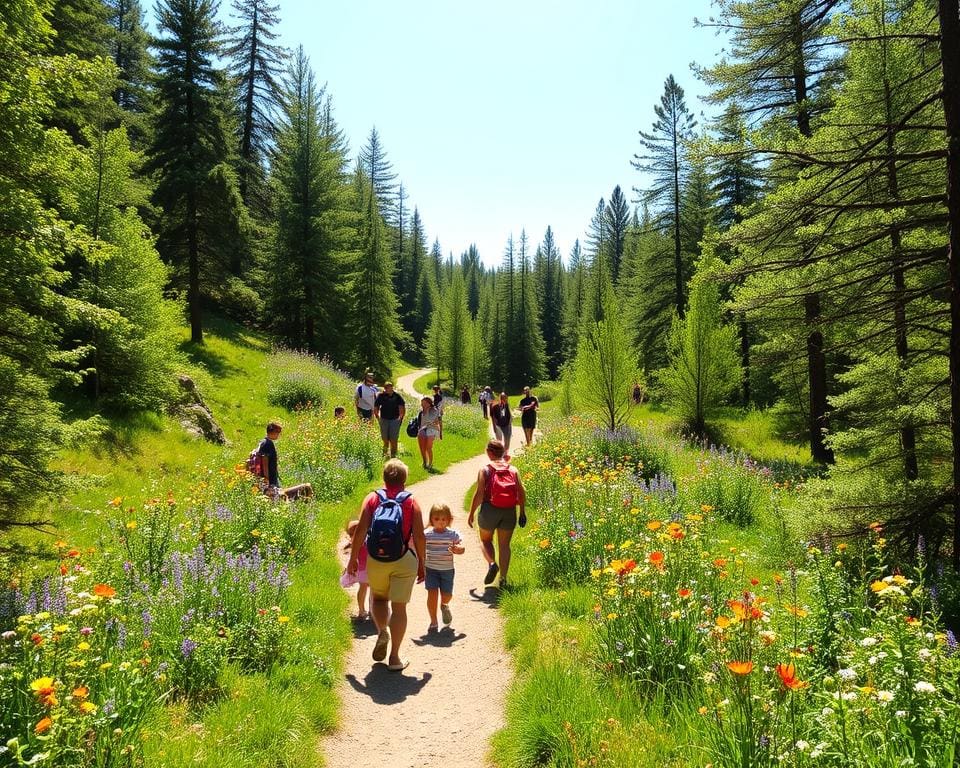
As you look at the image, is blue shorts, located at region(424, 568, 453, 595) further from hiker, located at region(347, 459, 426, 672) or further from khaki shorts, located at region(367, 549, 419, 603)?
khaki shorts, located at region(367, 549, 419, 603)

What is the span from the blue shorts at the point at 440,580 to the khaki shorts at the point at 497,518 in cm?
95

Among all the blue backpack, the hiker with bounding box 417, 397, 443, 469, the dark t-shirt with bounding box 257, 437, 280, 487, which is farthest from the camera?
the hiker with bounding box 417, 397, 443, 469

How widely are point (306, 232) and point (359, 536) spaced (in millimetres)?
23961

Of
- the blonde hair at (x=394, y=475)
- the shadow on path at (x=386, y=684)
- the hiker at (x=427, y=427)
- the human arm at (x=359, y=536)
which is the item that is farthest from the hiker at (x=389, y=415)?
the shadow on path at (x=386, y=684)

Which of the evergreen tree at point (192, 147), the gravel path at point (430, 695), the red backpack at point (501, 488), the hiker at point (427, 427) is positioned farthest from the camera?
the evergreen tree at point (192, 147)

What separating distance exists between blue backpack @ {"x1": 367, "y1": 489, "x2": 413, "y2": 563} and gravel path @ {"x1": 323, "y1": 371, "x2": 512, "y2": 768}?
1233 mm

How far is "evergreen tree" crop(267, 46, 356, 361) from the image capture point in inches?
1029

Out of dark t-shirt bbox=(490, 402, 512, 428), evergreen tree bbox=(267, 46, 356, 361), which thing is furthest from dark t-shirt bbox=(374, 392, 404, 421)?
evergreen tree bbox=(267, 46, 356, 361)

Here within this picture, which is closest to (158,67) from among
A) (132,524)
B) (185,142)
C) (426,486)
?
(185,142)

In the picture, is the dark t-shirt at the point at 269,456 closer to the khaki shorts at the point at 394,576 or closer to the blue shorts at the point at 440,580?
the blue shorts at the point at 440,580

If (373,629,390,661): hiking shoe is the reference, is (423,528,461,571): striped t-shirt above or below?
above

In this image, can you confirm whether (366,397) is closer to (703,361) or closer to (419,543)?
(419,543)

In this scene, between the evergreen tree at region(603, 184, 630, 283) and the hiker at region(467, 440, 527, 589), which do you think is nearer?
the hiker at region(467, 440, 527, 589)

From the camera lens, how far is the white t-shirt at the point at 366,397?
15219 millimetres
